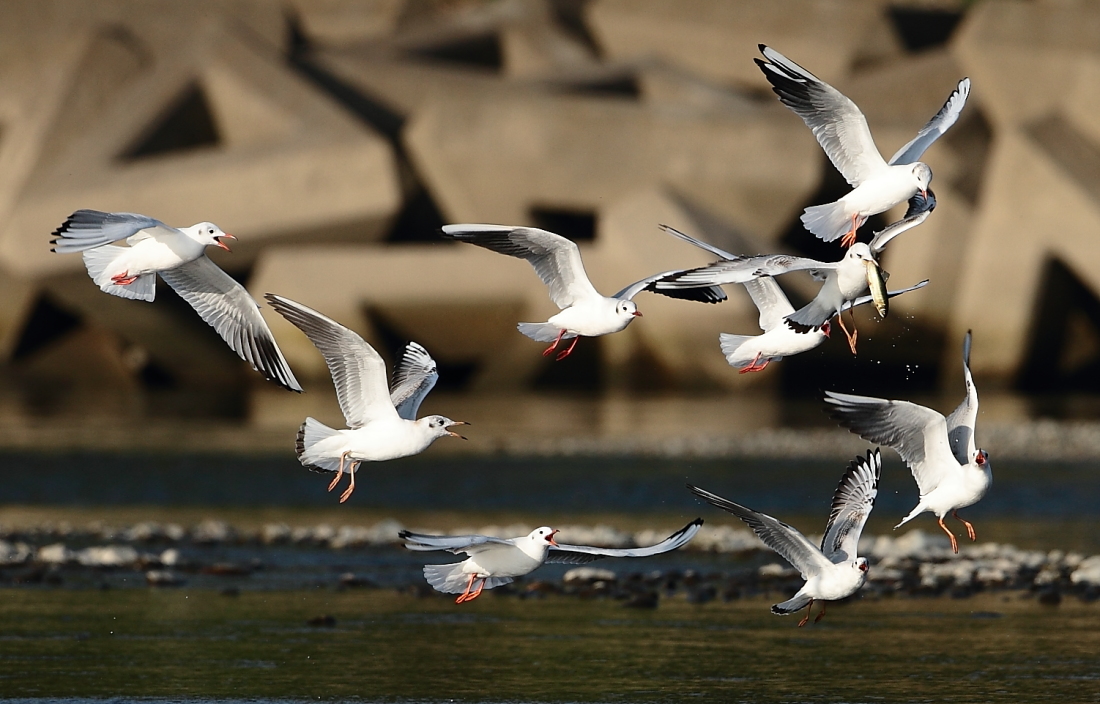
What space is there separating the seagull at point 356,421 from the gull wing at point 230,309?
1.76ft

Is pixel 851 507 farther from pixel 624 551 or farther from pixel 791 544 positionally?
pixel 624 551

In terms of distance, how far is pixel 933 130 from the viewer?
12.1 metres

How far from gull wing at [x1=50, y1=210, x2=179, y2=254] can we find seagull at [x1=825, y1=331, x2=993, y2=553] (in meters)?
4.30

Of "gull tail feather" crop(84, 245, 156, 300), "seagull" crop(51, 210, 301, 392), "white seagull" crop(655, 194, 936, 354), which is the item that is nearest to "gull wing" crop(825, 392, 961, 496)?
"white seagull" crop(655, 194, 936, 354)

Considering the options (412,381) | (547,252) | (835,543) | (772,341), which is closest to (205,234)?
(412,381)

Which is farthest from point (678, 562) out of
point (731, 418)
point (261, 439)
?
point (731, 418)

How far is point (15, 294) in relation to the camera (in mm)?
43125

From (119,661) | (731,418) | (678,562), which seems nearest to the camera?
(119,661)

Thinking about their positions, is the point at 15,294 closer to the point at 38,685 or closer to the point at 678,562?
the point at 678,562

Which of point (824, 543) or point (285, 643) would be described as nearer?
point (824, 543)

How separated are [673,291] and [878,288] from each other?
141 centimetres

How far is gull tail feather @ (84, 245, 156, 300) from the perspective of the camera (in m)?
11.5

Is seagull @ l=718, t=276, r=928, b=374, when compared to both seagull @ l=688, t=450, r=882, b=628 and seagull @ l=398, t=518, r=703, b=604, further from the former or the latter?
seagull @ l=398, t=518, r=703, b=604

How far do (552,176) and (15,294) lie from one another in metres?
13.9
